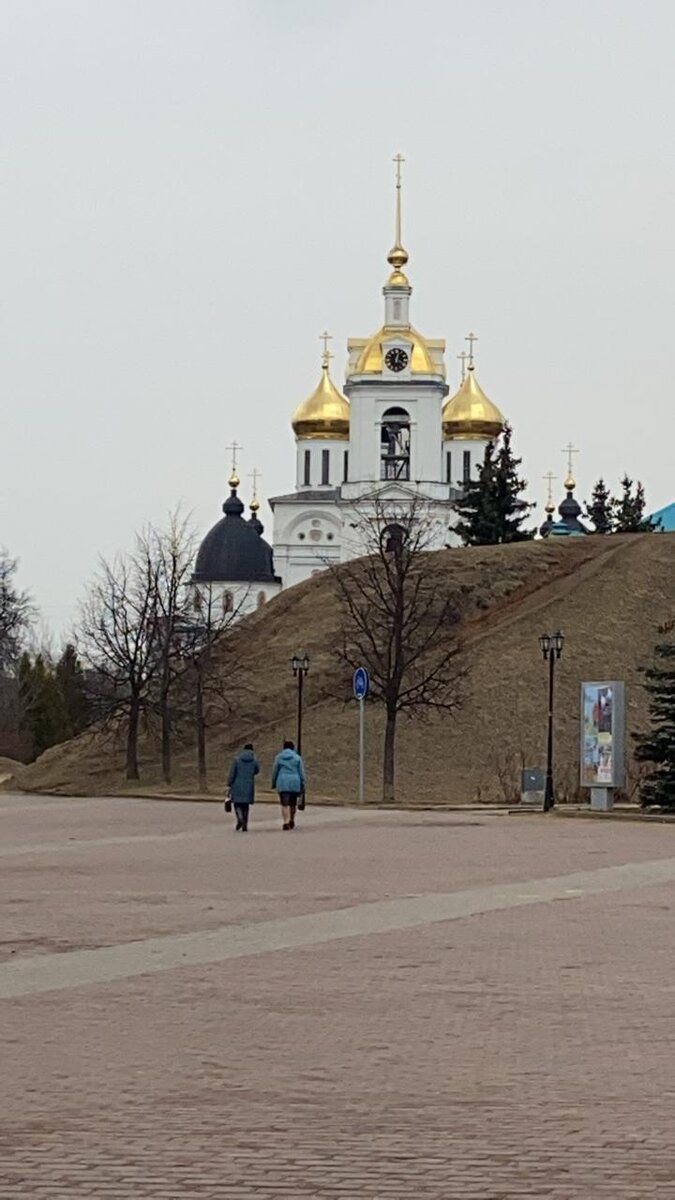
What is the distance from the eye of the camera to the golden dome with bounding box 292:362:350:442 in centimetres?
10344

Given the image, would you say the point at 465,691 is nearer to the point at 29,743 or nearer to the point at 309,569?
the point at 29,743

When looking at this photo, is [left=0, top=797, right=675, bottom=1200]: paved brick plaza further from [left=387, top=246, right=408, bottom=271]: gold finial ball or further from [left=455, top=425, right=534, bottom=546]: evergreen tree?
[left=387, top=246, right=408, bottom=271]: gold finial ball

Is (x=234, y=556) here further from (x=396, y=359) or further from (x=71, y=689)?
(x=71, y=689)

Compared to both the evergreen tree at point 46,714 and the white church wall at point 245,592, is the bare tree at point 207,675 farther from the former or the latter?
the white church wall at point 245,592

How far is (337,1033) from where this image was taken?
11.3m

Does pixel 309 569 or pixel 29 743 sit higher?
pixel 309 569

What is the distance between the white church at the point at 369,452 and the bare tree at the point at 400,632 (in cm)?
2755

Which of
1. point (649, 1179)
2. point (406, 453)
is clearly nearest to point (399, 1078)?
point (649, 1179)

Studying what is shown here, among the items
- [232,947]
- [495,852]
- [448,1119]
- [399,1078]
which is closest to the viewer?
[448,1119]

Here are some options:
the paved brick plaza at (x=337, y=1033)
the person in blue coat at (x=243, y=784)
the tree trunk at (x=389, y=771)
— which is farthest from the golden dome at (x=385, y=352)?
the paved brick plaza at (x=337, y=1033)

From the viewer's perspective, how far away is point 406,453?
329 ft

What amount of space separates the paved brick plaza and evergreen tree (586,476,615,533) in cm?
7730

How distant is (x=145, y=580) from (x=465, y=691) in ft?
35.2

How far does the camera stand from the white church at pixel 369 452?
9969 cm
